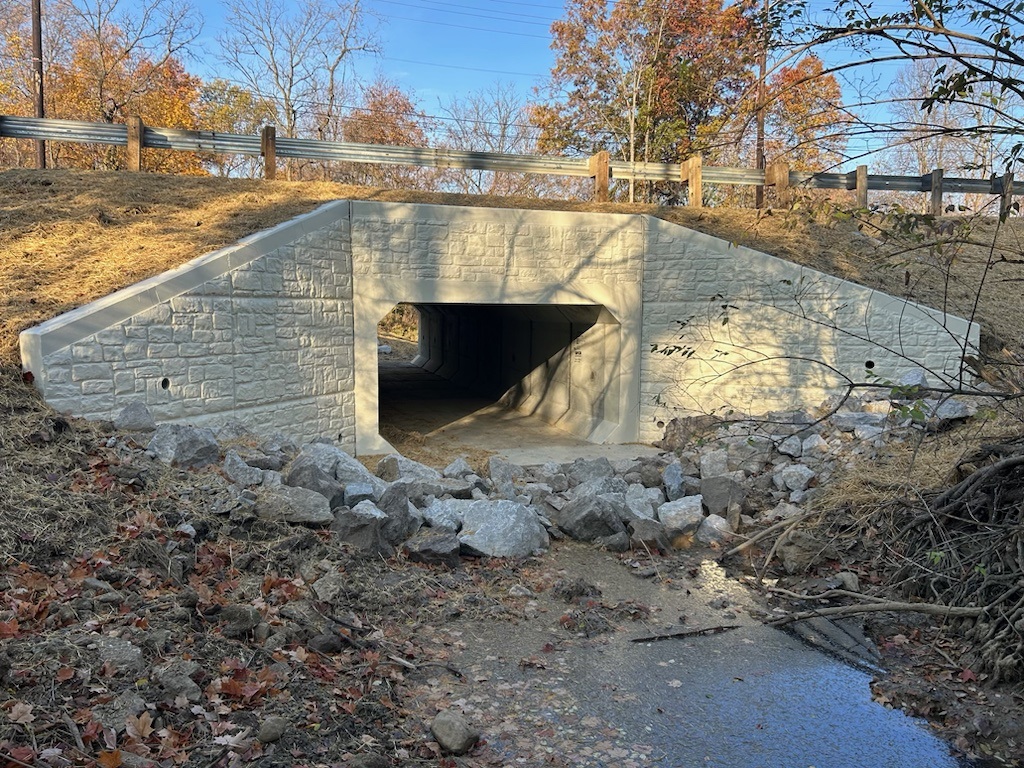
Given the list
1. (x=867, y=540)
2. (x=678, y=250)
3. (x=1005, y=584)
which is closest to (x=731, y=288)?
(x=678, y=250)

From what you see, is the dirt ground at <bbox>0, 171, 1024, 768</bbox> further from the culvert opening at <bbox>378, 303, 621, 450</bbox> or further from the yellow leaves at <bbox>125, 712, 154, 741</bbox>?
the culvert opening at <bbox>378, 303, 621, 450</bbox>

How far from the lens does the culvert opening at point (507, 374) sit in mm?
13117

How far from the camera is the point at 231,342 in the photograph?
884 centimetres

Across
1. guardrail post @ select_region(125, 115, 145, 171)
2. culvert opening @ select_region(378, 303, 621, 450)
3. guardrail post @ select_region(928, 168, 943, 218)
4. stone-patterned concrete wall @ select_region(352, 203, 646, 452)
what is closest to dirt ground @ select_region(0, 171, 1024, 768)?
stone-patterned concrete wall @ select_region(352, 203, 646, 452)

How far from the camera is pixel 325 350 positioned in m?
10.2

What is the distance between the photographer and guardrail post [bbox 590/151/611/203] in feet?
44.1

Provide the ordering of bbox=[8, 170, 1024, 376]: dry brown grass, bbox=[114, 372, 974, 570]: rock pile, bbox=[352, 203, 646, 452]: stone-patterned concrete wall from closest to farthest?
bbox=[114, 372, 974, 570]: rock pile → bbox=[8, 170, 1024, 376]: dry brown grass → bbox=[352, 203, 646, 452]: stone-patterned concrete wall

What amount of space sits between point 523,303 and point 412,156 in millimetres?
3732

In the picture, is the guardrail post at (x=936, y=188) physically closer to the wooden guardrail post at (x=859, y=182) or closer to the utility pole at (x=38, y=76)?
the wooden guardrail post at (x=859, y=182)

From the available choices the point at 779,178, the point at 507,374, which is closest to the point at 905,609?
the point at 779,178

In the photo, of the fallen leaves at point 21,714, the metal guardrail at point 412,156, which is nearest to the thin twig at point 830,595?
the fallen leaves at point 21,714

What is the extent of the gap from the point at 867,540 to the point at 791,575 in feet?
2.38

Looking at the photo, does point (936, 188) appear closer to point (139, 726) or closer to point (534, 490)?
point (534, 490)

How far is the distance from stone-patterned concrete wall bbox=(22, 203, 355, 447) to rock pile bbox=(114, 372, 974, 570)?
0.61m
